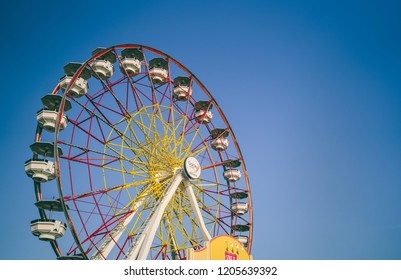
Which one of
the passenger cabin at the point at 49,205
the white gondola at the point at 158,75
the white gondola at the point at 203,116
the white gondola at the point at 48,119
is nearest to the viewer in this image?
the passenger cabin at the point at 49,205

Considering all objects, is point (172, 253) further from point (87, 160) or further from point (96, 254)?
point (87, 160)

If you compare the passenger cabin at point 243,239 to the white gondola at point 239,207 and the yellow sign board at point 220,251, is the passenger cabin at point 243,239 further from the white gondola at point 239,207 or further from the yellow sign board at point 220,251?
the yellow sign board at point 220,251

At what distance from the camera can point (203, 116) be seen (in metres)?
21.8

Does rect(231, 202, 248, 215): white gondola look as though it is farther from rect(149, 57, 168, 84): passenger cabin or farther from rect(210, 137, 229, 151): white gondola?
rect(149, 57, 168, 84): passenger cabin

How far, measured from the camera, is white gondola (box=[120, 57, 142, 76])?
1812 centimetres

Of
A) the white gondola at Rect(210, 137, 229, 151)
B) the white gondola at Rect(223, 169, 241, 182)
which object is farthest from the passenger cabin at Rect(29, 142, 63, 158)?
the white gondola at Rect(223, 169, 241, 182)

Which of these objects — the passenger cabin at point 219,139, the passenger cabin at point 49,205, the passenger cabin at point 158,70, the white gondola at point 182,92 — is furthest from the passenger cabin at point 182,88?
the passenger cabin at point 49,205

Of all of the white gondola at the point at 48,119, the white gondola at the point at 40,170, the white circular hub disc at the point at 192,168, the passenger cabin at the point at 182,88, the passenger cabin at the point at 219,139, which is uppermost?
the passenger cabin at the point at 182,88

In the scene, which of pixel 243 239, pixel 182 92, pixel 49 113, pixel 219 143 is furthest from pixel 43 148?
pixel 243 239

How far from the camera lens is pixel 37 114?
15.3 metres

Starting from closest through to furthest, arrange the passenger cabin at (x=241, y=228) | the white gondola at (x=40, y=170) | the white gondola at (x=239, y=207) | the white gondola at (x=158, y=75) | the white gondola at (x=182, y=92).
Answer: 1. the white gondola at (x=40, y=170)
2. the white gondola at (x=158, y=75)
3. the white gondola at (x=182, y=92)
4. the passenger cabin at (x=241, y=228)
5. the white gondola at (x=239, y=207)

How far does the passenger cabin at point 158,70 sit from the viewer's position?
64.4 ft

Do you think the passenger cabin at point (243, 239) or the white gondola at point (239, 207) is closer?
the passenger cabin at point (243, 239)

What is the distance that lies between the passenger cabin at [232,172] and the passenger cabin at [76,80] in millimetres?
9478
